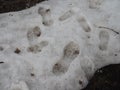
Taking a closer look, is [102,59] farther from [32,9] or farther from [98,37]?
[32,9]

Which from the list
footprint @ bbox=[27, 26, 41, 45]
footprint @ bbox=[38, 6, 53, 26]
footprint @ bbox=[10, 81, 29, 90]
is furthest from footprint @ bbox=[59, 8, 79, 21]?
footprint @ bbox=[10, 81, 29, 90]

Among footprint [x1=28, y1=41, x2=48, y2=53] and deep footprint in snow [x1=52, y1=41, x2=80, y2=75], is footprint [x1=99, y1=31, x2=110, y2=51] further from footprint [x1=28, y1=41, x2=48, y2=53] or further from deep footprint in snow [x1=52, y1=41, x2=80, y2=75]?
footprint [x1=28, y1=41, x2=48, y2=53]

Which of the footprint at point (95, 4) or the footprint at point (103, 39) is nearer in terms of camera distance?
the footprint at point (103, 39)

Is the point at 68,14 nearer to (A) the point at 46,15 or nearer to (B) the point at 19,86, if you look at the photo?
(A) the point at 46,15

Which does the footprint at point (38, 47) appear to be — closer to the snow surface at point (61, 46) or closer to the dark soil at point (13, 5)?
the snow surface at point (61, 46)

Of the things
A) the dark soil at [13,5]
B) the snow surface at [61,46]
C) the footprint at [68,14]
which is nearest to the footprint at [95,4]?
the snow surface at [61,46]
